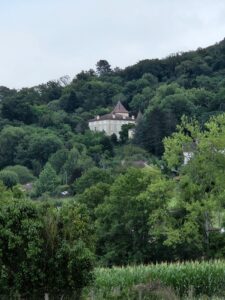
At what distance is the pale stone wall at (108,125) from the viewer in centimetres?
12769

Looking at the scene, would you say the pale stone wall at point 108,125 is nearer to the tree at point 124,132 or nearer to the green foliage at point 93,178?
the tree at point 124,132

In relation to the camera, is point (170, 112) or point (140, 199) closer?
point (140, 199)

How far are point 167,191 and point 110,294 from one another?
47.2 ft

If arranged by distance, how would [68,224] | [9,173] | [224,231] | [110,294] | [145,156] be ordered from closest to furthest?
[68,224]
[110,294]
[224,231]
[9,173]
[145,156]

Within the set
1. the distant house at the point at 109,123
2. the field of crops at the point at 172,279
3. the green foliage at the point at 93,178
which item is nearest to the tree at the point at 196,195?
the field of crops at the point at 172,279

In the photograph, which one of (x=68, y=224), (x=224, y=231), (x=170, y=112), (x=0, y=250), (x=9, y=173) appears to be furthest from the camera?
(x=170, y=112)

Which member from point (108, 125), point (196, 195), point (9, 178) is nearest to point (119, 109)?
point (108, 125)

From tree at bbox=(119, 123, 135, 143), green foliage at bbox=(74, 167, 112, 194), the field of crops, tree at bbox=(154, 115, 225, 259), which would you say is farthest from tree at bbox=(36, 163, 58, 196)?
the field of crops

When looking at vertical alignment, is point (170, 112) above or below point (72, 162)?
above

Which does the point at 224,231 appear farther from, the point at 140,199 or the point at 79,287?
the point at 79,287

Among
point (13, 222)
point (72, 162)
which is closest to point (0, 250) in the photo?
point (13, 222)

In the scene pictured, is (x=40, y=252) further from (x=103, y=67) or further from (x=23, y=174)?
(x=103, y=67)

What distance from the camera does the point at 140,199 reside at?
3191 centimetres

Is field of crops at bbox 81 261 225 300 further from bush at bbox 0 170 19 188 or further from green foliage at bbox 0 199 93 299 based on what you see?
bush at bbox 0 170 19 188
